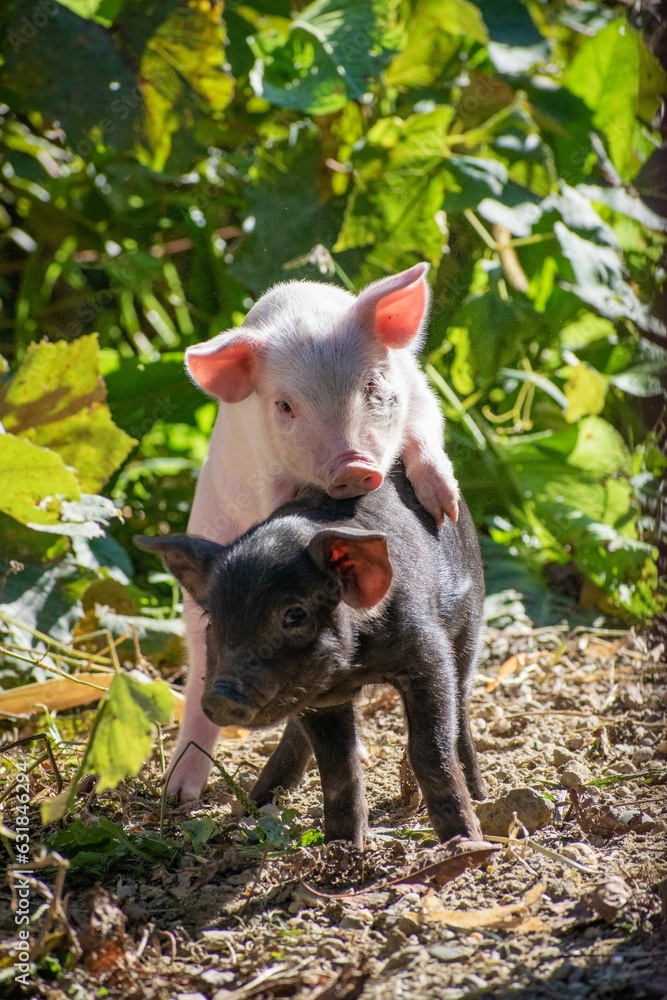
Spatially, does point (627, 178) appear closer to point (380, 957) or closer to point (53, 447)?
point (53, 447)

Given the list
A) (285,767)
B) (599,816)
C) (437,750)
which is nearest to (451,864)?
(437,750)

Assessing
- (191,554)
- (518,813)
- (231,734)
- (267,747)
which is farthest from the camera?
(231,734)

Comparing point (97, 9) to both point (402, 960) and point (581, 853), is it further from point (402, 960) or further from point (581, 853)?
point (402, 960)

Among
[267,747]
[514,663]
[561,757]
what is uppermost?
[561,757]

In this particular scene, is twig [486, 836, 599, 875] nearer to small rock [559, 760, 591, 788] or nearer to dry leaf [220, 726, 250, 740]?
small rock [559, 760, 591, 788]

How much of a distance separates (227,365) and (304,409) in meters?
0.34

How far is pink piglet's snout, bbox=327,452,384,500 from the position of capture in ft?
10.7

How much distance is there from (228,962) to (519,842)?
83 cm

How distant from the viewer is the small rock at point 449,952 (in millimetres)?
2445

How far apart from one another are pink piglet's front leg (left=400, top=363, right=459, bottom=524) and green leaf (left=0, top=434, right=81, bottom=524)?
4.36 feet

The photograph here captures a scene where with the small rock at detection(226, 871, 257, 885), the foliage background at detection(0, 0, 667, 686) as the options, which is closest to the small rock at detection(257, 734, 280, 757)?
the foliage background at detection(0, 0, 667, 686)

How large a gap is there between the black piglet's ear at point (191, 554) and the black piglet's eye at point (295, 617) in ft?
0.89

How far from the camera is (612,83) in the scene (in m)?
5.93

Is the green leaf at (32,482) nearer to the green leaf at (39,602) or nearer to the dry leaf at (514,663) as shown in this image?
the green leaf at (39,602)
